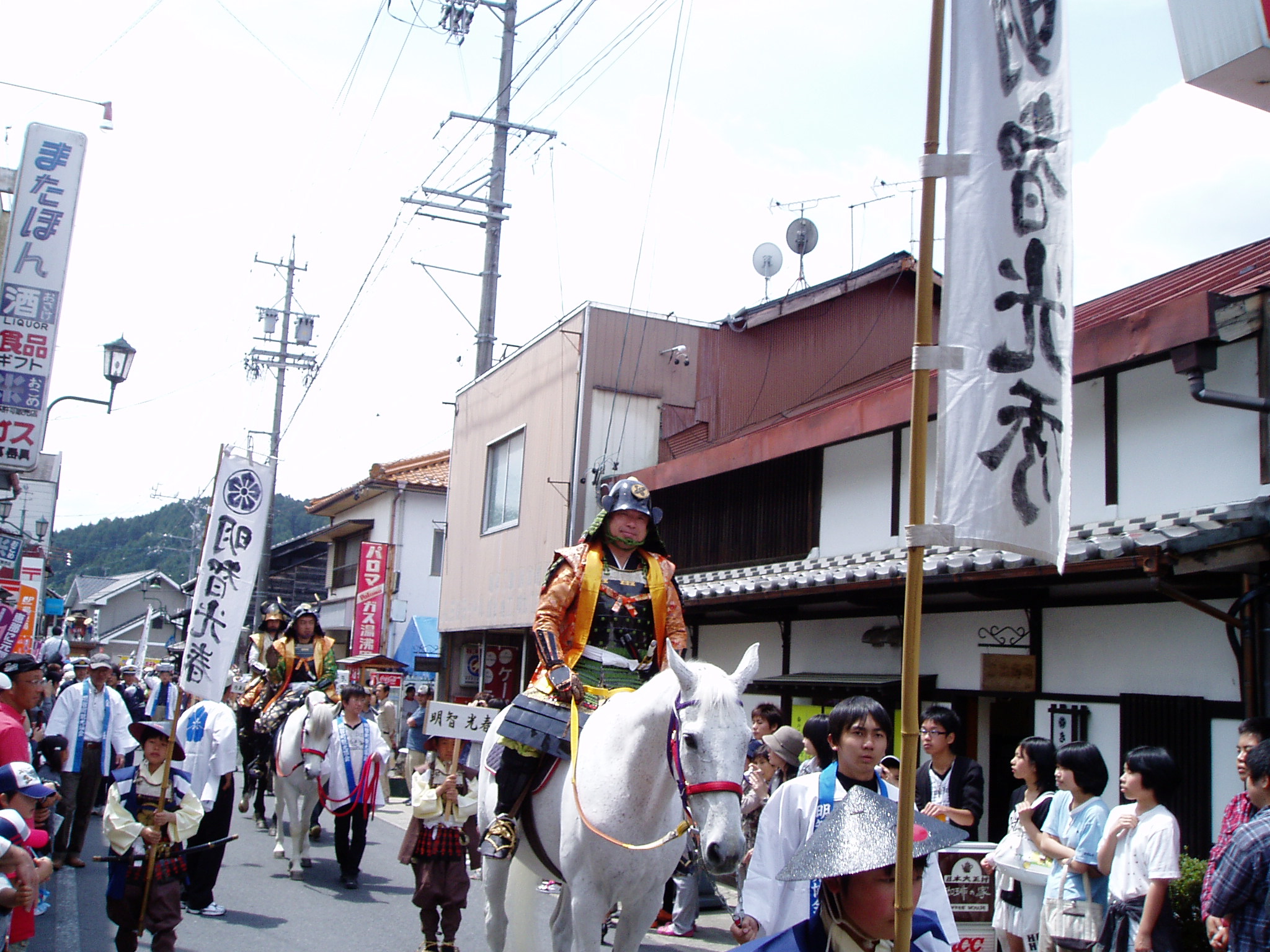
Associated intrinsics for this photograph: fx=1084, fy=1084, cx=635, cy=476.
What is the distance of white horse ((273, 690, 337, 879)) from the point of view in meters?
11.4

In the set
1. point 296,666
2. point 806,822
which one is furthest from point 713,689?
point 296,666

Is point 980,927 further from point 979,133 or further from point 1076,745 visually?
point 979,133

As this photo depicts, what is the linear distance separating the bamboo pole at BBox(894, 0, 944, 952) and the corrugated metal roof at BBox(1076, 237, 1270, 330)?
605cm

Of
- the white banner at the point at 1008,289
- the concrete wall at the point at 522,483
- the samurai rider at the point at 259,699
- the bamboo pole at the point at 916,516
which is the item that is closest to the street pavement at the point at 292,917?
the samurai rider at the point at 259,699

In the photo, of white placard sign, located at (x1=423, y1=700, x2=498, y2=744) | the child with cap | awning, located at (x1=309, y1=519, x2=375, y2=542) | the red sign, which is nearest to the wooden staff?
the child with cap

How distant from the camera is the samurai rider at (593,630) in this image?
5781mm

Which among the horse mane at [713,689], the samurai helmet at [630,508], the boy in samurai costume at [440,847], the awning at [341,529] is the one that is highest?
the awning at [341,529]

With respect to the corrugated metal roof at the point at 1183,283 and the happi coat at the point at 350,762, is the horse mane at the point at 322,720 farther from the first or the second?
the corrugated metal roof at the point at 1183,283

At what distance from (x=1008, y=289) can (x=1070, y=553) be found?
15.4 ft

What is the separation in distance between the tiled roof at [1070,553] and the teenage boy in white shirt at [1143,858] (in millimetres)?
1310

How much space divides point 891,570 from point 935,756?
227cm

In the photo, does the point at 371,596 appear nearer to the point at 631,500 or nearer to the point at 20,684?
the point at 20,684

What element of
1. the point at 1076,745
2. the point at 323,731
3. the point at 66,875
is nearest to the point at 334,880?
the point at 323,731

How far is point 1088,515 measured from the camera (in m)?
9.33
